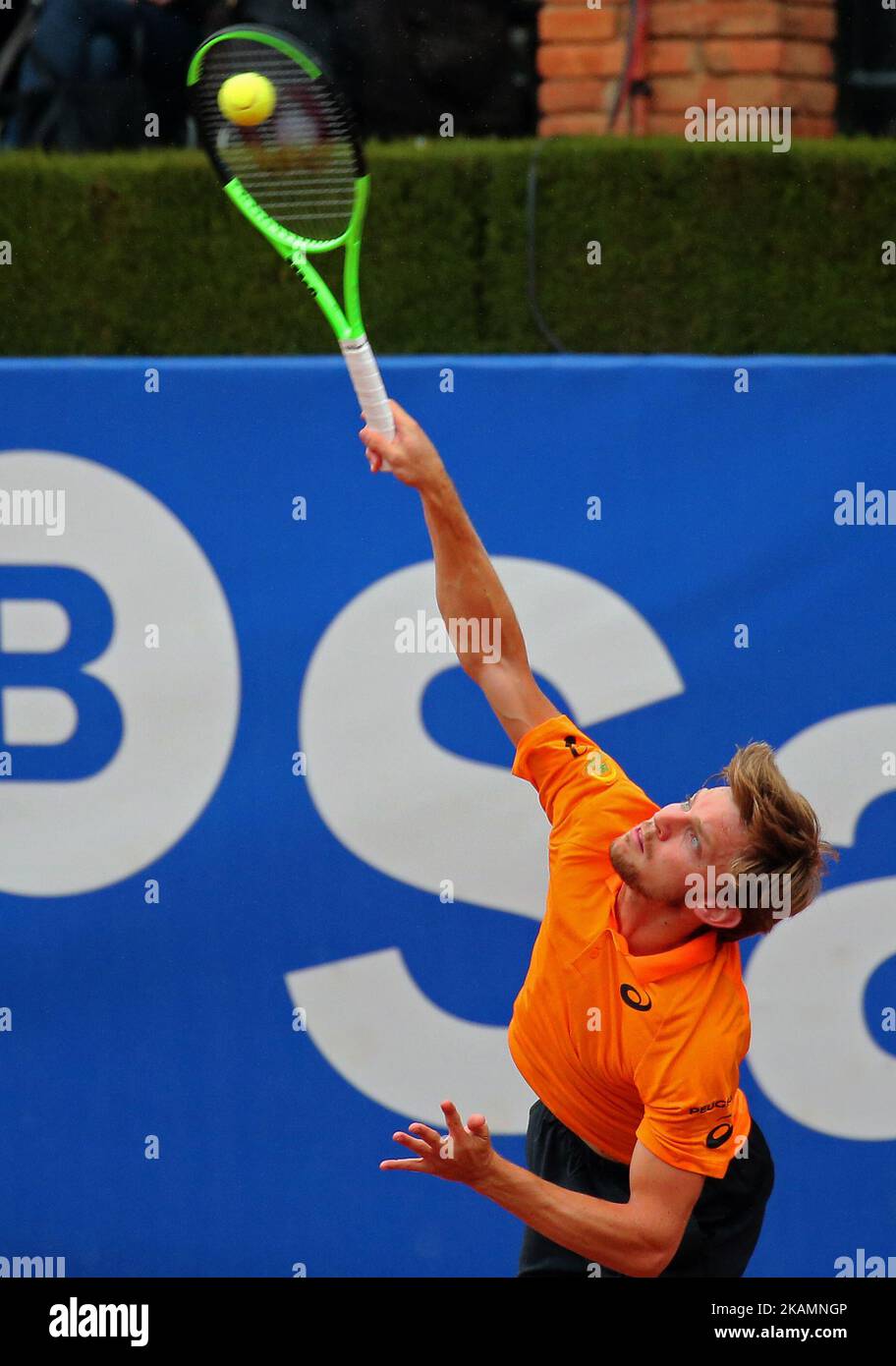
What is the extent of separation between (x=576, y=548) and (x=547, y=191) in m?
1.00

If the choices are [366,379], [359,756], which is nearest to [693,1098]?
[366,379]

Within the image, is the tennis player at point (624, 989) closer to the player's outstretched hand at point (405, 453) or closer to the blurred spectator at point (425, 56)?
the player's outstretched hand at point (405, 453)

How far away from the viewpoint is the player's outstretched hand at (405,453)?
297 centimetres

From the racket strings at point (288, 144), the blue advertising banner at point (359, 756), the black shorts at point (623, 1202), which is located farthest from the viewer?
the blue advertising banner at point (359, 756)

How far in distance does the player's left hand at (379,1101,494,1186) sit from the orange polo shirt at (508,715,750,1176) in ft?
1.21

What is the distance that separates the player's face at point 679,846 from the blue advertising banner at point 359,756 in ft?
3.30

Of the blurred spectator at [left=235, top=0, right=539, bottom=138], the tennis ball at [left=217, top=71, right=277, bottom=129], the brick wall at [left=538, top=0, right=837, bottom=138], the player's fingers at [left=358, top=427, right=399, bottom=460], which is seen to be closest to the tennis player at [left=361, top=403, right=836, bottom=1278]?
the player's fingers at [left=358, top=427, right=399, bottom=460]

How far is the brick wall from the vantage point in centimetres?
514

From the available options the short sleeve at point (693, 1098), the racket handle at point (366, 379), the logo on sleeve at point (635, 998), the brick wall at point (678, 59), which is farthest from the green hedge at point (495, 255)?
the short sleeve at point (693, 1098)

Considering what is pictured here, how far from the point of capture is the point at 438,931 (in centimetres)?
422

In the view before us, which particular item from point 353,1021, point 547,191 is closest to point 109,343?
point 547,191

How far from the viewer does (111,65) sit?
5266mm

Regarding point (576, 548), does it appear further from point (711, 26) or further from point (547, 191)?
point (711, 26)

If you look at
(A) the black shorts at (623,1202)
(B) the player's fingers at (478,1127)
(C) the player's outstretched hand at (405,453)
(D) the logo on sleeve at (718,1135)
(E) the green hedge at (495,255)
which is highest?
(E) the green hedge at (495,255)
